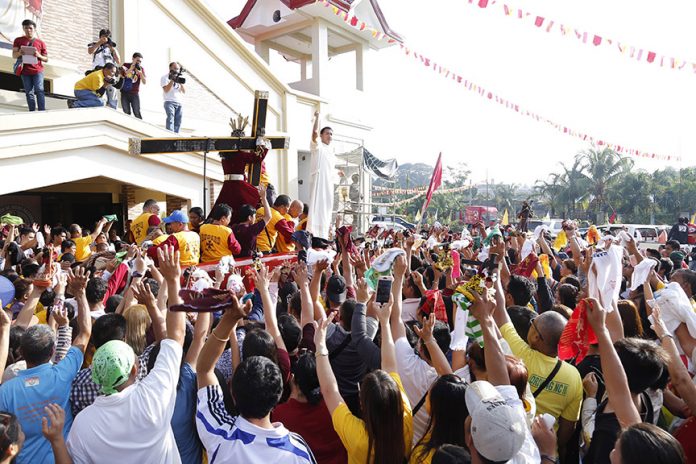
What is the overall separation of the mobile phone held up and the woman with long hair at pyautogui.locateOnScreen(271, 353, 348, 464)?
39.4 inches

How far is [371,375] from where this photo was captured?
2600mm

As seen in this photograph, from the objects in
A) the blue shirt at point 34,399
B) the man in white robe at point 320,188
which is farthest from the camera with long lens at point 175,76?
the blue shirt at point 34,399

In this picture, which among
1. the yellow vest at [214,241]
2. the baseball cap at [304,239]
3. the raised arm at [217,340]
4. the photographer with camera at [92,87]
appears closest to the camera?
the raised arm at [217,340]

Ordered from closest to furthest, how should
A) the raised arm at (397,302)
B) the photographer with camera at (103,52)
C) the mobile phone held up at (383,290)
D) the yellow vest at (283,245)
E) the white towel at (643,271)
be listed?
the raised arm at (397,302) → the mobile phone held up at (383,290) → the white towel at (643,271) → the yellow vest at (283,245) → the photographer with camera at (103,52)

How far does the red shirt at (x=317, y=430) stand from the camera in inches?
116

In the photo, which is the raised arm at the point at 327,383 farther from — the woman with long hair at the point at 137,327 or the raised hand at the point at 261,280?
the woman with long hair at the point at 137,327

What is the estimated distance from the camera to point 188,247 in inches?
237

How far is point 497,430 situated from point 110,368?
173cm

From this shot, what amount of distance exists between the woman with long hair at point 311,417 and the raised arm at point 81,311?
54.8 inches

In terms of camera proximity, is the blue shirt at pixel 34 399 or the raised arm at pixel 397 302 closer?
the blue shirt at pixel 34 399

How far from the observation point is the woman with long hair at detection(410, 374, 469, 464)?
2496 millimetres

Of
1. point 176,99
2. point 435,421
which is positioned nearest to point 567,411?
point 435,421

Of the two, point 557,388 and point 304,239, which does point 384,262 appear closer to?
point 557,388

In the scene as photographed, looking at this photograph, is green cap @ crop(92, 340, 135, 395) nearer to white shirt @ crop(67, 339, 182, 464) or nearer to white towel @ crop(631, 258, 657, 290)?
white shirt @ crop(67, 339, 182, 464)
